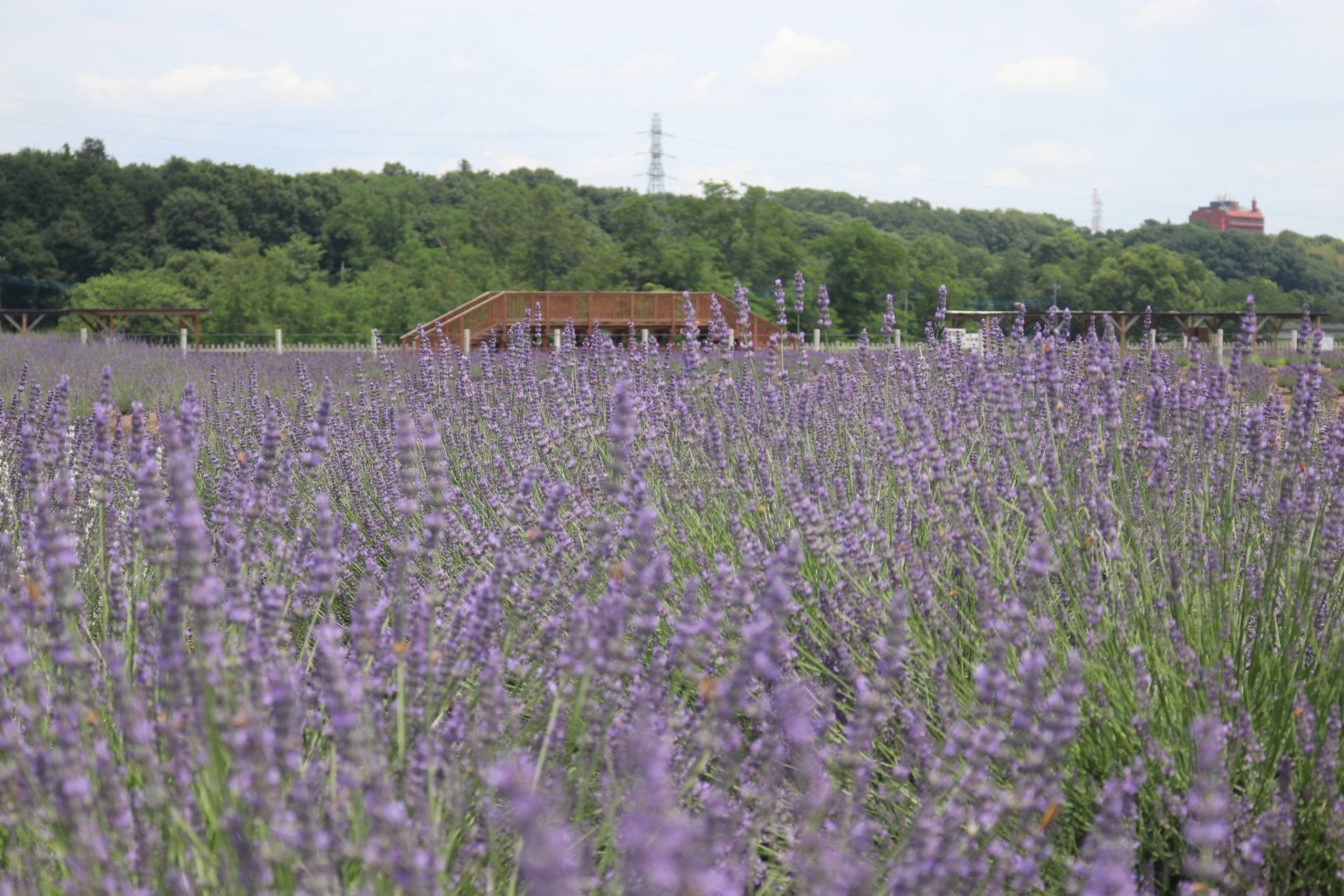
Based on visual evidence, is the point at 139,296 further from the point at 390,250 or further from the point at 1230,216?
the point at 1230,216

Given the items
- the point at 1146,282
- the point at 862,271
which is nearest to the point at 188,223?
the point at 862,271

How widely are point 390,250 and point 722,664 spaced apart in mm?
52936

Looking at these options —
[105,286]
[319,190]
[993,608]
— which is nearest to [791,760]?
[993,608]

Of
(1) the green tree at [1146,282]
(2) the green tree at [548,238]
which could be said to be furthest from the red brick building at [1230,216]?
(2) the green tree at [548,238]

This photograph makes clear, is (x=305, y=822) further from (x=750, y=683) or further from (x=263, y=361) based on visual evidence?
(x=263, y=361)

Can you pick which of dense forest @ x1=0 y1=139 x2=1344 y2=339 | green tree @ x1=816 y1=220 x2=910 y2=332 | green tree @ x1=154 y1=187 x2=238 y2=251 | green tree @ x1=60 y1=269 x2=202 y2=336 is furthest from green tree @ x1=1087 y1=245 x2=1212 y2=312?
green tree @ x1=60 y1=269 x2=202 y2=336

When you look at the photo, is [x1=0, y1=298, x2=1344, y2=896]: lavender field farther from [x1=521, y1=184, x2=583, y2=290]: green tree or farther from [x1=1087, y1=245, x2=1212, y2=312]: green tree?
[x1=1087, y1=245, x2=1212, y2=312]: green tree

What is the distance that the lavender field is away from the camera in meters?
1.25

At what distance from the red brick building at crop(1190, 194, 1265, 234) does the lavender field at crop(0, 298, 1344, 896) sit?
14898 centimetres

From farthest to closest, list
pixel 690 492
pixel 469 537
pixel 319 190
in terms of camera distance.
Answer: pixel 319 190, pixel 690 492, pixel 469 537

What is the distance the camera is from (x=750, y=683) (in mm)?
2072

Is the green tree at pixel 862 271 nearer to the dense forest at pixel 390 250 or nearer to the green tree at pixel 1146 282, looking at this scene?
the dense forest at pixel 390 250

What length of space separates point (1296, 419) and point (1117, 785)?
1.46 metres

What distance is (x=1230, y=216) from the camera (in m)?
139
